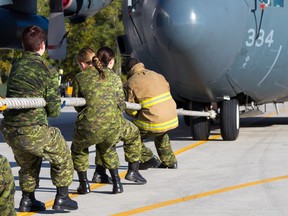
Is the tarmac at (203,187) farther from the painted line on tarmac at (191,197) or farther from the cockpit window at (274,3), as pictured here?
the cockpit window at (274,3)

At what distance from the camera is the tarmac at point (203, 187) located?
7.76 m

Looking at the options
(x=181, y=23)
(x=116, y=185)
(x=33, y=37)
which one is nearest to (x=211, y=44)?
(x=181, y=23)

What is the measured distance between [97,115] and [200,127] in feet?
22.7

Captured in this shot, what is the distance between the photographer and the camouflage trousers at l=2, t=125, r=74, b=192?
7.14 metres

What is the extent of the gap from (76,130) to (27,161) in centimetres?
106

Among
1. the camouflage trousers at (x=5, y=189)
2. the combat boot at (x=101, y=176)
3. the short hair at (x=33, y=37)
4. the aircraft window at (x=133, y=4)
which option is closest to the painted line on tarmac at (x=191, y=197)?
the combat boot at (x=101, y=176)

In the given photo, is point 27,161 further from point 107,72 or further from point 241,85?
point 241,85

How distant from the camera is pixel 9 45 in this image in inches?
496

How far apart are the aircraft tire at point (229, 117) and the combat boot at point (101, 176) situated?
17.9 ft

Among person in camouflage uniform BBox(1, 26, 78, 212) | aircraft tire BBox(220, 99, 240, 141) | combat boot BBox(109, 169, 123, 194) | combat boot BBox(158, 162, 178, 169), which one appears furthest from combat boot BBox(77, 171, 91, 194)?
aircraft tire BBox(220, 99, 240, 141)

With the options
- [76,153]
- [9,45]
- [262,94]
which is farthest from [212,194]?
[262,94]

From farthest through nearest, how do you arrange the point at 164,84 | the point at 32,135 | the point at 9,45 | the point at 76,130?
1. the point at 9,45
2. the point at 164,84
3. the point at 76,130
4. the point at 32,135

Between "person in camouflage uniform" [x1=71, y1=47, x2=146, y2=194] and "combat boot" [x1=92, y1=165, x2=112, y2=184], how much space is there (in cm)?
79

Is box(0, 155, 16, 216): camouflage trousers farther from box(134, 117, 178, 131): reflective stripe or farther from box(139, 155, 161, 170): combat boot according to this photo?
box(139, 155, 161, 170): combat boot
